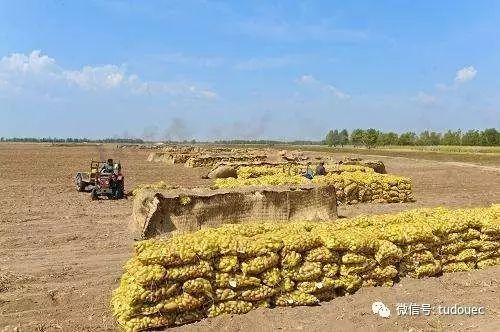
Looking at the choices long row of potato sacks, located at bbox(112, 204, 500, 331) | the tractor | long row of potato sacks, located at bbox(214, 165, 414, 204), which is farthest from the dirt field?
long row of potato sacks, located at bbox(214, 165, 414, 204)

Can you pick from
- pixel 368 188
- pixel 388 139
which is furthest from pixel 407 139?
pixel 368 188

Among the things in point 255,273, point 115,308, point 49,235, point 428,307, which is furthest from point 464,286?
point 49,235

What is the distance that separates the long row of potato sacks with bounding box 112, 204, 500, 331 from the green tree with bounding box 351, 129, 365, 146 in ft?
488

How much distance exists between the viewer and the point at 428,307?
8.36m

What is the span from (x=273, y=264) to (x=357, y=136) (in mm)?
155766

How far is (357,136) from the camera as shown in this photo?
525 ft

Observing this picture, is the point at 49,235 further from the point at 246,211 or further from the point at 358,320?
the point at 358,320

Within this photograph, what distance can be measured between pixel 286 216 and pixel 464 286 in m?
6.40

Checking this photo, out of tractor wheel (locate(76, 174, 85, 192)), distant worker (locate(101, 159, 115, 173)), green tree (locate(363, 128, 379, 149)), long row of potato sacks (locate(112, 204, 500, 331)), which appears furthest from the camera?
green tree (locate(363, 128, 379, 149))

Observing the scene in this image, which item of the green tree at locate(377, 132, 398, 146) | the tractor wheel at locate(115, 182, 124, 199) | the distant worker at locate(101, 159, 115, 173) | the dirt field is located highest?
the green tree at locate(377, 132, 398, 146)

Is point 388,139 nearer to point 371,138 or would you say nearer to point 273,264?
point 371,138

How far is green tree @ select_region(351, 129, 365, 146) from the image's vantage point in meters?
157

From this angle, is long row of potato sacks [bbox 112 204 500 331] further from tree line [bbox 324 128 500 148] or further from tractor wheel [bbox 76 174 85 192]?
tree line [bbox 324 128 500 148]

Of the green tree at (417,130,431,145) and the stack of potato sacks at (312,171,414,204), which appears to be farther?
the green tree at (417,130,431,145)
